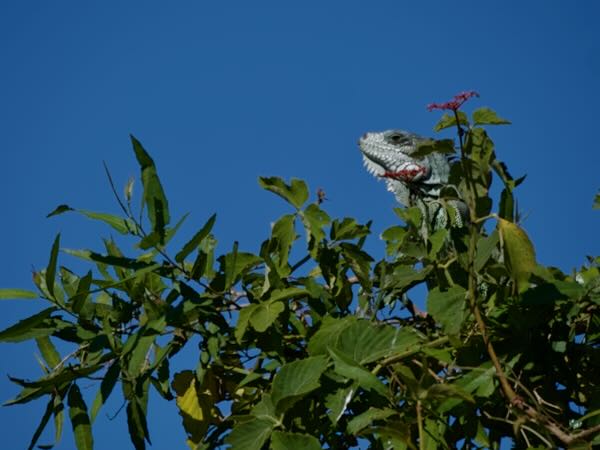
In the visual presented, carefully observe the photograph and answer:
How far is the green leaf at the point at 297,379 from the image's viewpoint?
1.79m

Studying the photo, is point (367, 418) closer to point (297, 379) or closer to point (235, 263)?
point (297, 379)

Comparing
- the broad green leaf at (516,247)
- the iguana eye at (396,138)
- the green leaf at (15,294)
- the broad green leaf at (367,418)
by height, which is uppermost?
the iguana eye at (396,138)

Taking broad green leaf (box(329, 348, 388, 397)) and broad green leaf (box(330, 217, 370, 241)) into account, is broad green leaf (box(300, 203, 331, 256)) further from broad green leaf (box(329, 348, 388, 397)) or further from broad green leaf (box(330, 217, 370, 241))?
broad green leaf (box(329, 348, 388, 397))

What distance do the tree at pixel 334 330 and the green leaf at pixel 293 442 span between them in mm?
76

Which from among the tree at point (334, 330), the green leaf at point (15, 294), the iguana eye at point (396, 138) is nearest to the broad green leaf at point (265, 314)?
the tree at point (334, 330)

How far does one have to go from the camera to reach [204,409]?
7.50 ft

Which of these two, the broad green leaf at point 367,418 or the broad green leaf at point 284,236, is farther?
the broad green leaf at point 284,236

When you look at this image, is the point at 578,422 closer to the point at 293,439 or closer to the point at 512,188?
the point at 512,188

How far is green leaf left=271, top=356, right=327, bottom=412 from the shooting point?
1.79m

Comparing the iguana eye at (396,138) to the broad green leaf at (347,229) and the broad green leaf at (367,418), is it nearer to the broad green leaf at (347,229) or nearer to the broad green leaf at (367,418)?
the broad green leaf at (347,229)

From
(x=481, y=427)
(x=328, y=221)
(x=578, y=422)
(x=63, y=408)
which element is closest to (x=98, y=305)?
(x=63, y=408)

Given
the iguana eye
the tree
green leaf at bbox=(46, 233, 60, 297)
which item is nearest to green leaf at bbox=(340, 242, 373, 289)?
the tree

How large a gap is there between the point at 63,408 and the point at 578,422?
39.8 inches

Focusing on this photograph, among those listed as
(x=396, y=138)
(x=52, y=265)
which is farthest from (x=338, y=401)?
(x=396, y=138)
